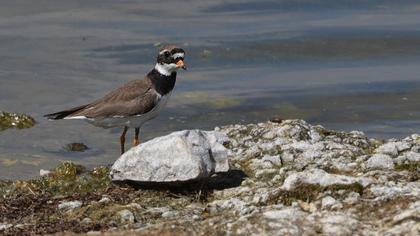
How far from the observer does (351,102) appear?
12367 mm

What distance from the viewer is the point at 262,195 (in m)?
6.14

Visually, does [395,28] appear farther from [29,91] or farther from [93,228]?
[93,228]

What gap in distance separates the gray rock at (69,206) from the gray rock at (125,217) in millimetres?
413

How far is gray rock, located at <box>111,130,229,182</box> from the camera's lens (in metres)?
6.55

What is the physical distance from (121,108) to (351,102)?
464cm

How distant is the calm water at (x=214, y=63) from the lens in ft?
37.8

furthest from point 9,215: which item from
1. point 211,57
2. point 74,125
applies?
point 211,57

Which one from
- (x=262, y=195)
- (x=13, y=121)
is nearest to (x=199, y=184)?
(x=262, y=195)

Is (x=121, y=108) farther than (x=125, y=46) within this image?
No

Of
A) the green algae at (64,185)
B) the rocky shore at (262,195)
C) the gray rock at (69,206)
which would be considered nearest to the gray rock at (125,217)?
the rocky shore at (262,195)

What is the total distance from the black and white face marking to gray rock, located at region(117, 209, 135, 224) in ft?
8.87

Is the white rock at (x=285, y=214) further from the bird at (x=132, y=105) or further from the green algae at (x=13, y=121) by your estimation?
the green algae at (x=13, y=121)

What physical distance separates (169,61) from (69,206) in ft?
8.47

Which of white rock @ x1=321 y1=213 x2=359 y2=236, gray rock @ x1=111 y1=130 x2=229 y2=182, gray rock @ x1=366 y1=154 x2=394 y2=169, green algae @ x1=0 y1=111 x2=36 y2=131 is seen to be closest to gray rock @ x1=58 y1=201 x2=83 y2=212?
gray rock @ x1=111 y1=130 x2=229 y2=182
